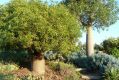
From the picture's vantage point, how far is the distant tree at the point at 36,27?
15734mm

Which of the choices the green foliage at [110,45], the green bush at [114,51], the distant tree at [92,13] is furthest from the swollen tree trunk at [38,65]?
the green foliage at [110,45]

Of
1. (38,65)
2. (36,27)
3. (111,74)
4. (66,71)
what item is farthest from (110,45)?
(36,27)

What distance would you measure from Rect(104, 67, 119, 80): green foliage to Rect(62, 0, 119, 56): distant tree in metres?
5.59

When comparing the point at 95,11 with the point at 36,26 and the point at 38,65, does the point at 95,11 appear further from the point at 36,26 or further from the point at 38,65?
the point at 36,26

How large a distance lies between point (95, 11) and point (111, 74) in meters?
6.75

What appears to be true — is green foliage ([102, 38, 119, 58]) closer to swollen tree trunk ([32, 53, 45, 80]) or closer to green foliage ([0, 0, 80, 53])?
swollen tree trunk ([32, 53, 45, 80])

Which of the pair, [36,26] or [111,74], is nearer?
[36,26]

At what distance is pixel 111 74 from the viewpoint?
15922 millimetres

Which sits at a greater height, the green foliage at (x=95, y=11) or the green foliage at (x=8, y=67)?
the green foliage at (x=95, y=11)

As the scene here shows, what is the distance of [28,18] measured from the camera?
1570 centimetres

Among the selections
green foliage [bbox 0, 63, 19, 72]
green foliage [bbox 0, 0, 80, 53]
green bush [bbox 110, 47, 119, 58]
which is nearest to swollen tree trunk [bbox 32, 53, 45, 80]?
green foliage [bbox 0, 0, 80, 53]

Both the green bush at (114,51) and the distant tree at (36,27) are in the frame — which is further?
the green bush at (114,51)

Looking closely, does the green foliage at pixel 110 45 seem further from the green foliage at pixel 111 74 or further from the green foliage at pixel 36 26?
the green foliage at pixel 36 26

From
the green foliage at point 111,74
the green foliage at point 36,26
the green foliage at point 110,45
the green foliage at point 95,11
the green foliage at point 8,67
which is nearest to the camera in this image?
the green foliage at point 36,26
